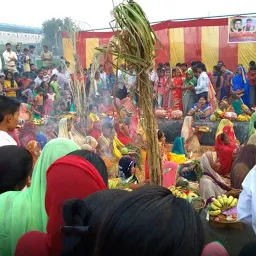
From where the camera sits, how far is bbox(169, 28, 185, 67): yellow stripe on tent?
12.4 meters

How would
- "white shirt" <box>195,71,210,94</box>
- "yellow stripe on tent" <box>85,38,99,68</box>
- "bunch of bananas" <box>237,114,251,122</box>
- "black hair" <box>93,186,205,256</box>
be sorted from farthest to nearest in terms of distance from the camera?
1. "yellow stripe on tent" <box>85,38,99,68</box>
2. "white shirt" <box>195,71,210,94</box>
3. "bunch of bananas" <box>237,114,251,122</box>
4. "black hair" <box>93,186,205,256</box>

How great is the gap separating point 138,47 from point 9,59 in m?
11.9

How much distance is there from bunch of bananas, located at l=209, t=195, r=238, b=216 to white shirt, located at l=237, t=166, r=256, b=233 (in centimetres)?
126

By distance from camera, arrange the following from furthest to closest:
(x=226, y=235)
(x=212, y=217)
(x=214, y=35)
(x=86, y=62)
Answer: (x=86, y=62)
(x=214, y=35)
(x=212, y=217)
(x=226, y=235)

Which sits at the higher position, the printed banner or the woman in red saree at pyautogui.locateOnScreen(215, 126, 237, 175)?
the printed banner

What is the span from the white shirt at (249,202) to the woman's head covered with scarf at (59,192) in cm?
71

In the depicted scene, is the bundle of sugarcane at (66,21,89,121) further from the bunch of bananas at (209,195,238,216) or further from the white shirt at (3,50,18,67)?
the white shirt at (3,50,18,67)

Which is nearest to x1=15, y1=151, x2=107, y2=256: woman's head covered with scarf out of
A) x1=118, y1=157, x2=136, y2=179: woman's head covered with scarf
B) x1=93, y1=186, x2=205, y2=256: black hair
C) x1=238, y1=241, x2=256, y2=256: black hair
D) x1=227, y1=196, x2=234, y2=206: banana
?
x1=93, y1=186, x2=205, y2=256: black hair

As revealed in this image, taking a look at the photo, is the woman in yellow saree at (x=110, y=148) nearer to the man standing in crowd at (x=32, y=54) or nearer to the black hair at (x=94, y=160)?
the black hair at (x=94, y=160)

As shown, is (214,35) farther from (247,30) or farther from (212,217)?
(212,217)

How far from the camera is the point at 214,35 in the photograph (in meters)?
12.0

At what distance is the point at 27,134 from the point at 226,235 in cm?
506

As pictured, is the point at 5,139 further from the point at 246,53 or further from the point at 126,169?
the point at 246,53

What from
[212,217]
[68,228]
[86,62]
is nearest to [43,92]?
[86,62]
